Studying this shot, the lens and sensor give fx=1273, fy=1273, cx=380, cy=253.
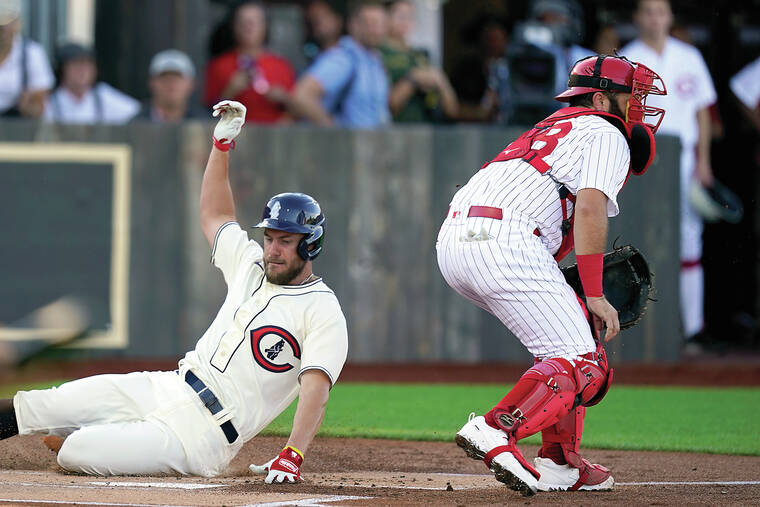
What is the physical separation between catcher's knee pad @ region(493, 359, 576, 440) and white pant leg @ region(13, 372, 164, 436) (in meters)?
1.55

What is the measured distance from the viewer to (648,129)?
5.54 meters

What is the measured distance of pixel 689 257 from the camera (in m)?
11.6

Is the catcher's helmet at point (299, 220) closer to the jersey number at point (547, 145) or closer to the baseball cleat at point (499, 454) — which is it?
the jersey number at point (547, 145)

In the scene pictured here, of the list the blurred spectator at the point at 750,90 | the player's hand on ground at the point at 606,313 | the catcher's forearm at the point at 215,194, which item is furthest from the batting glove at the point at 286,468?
the blurred spectator at the point at 750,90

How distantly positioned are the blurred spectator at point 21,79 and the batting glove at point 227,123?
5.65 meters

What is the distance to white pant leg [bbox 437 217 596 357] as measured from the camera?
5137 millimetres

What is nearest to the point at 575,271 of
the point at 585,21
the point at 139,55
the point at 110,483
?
the point at 110,483

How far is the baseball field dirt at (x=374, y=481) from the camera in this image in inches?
189

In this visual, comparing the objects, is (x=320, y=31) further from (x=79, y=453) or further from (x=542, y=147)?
(x=79, y=453)

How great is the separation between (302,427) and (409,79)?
6.81m

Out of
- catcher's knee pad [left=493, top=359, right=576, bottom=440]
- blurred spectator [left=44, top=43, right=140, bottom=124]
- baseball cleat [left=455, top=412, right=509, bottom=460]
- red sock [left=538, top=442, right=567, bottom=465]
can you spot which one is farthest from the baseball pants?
blurred spectator [left=44, top=43, right=140, bottom=124]

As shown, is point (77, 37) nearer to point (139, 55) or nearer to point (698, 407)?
point (139, 55)

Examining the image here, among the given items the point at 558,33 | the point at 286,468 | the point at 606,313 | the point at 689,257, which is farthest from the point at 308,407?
the point at 689,257

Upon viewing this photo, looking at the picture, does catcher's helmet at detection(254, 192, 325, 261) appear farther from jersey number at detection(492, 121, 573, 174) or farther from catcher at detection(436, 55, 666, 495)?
jersey number at detection(492, 121, 573, 174)
